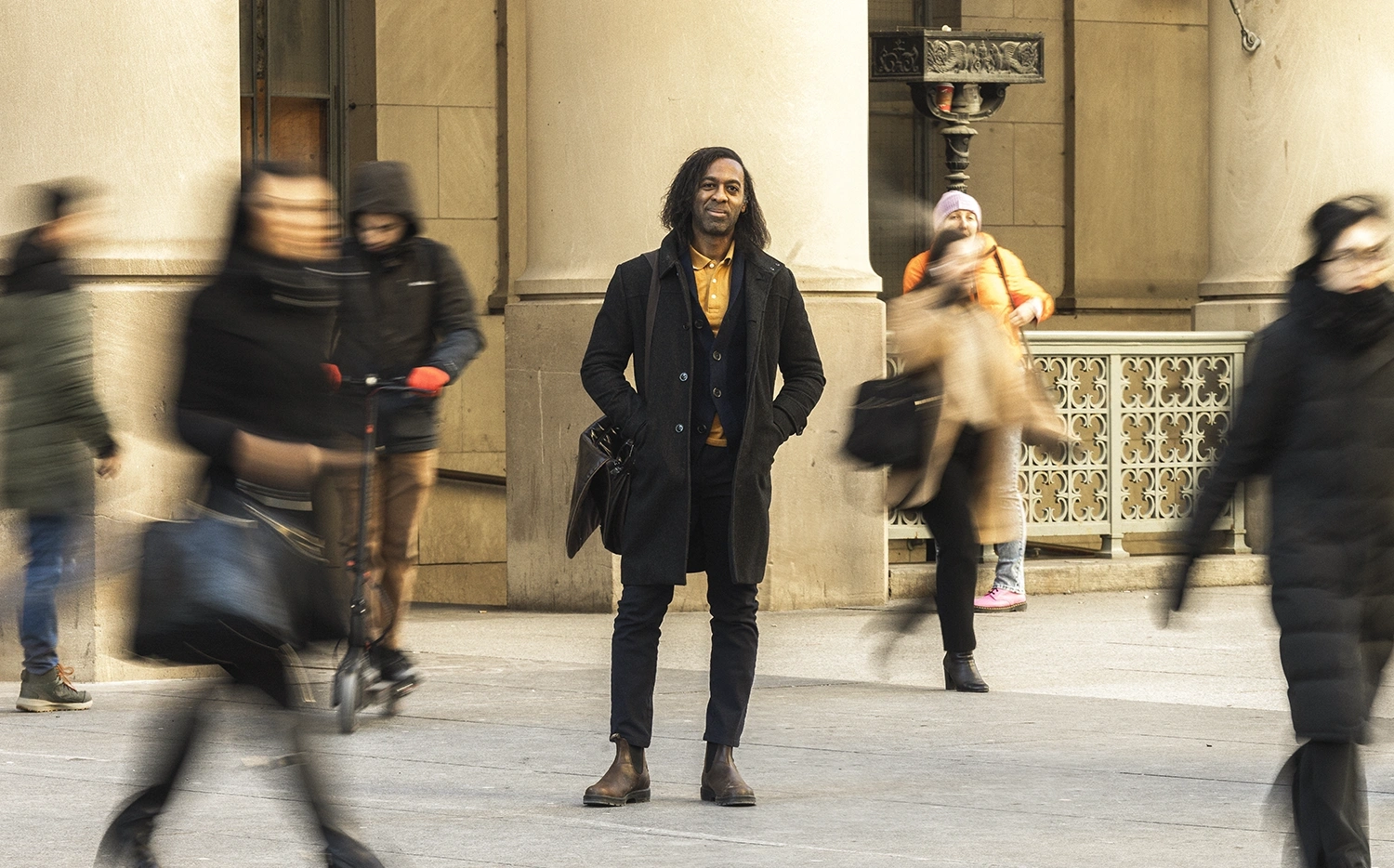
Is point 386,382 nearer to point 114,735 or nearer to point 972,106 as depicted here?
point 114,735

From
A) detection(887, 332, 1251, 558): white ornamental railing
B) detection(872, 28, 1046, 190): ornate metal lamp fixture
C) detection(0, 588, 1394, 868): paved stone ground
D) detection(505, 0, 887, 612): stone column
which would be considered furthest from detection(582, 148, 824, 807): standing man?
detection(872, 28, 1046, 190): ornate metal lamp fixture

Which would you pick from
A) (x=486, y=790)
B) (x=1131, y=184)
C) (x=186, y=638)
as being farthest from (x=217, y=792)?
(x=1131, y=184)

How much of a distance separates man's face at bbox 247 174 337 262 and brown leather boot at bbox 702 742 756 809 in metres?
2.14

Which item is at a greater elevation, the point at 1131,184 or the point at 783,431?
the point at 1131,184

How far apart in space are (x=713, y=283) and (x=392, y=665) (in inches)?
92.5

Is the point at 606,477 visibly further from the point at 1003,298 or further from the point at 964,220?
the point at 1003,298

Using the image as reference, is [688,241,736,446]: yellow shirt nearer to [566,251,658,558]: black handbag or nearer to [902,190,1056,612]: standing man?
[566,251,658,558]: black handbag

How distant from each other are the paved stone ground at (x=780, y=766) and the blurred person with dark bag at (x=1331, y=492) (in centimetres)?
39

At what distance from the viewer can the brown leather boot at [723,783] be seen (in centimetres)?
698

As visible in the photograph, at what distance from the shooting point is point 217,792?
284 inches

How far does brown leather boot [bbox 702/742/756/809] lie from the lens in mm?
6984

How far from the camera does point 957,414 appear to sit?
904cm

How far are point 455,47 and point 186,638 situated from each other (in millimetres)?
11538

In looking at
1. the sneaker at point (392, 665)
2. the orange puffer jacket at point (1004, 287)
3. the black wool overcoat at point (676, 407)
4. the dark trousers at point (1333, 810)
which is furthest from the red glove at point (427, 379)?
the dark trousers at point (1333, 810)
